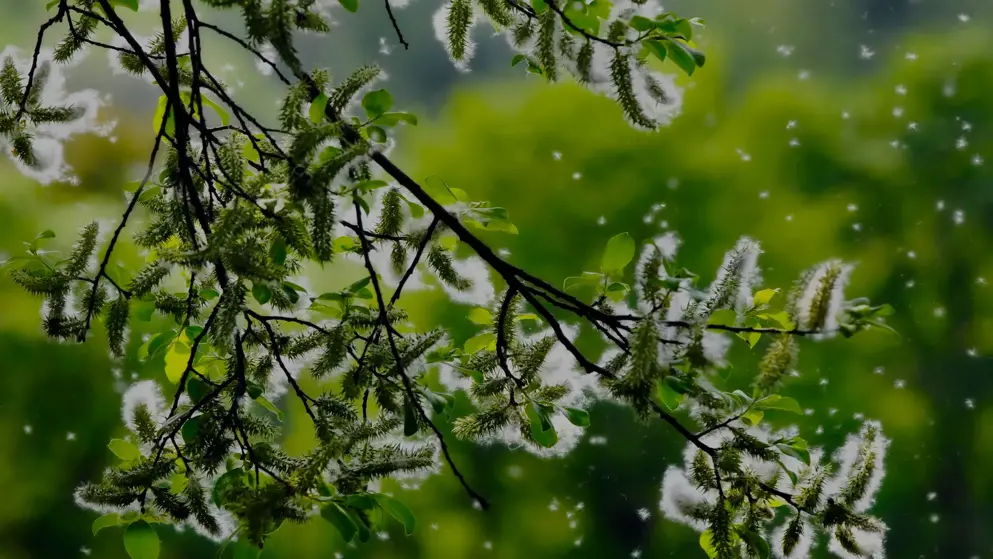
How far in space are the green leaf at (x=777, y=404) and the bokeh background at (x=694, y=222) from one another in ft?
6.57

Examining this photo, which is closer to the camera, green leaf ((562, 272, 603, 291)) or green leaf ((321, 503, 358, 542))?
green leaf ((321, 503, 358, 542))

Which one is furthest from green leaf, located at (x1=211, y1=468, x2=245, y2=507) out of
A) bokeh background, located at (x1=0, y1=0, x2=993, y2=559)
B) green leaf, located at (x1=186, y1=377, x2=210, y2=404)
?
bokeh background, located at (x1=0, y1=0, x2=993, y2=559)

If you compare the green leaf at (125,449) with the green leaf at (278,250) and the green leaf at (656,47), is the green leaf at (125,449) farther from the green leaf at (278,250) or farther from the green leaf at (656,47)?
the green leaf at (656,47)

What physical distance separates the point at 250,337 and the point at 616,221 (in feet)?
7.75

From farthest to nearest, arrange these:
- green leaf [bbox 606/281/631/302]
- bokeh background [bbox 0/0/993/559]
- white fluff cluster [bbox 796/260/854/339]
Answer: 1. bokeh background [bbox 0/0/993/559]
2. green leaf [bbox 606/281/631/302]
3. white fluff cluster [bbox 796/260/854/339]

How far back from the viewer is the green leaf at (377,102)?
0.49 m

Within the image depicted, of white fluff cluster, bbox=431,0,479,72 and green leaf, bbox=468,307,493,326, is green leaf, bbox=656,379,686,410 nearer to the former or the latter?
green leaf, bbox=468,307,493,326

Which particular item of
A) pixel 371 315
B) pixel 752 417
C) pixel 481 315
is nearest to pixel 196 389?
pixel 371 315

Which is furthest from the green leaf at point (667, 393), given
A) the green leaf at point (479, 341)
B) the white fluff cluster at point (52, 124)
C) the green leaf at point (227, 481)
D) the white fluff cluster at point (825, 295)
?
the white fluff cluster at point (52, 124)

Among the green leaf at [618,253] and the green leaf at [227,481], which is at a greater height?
the green leaf at [618,253]

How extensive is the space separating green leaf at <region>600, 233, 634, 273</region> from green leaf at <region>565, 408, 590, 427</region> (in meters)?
0.13

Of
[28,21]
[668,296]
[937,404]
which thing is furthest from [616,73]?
[937,404]

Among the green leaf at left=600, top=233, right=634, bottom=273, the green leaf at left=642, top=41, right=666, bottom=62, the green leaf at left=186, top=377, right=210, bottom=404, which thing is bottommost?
the green leaf at left=186, top=377, right=210, bottom=404

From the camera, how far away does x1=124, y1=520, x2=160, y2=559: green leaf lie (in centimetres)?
52
